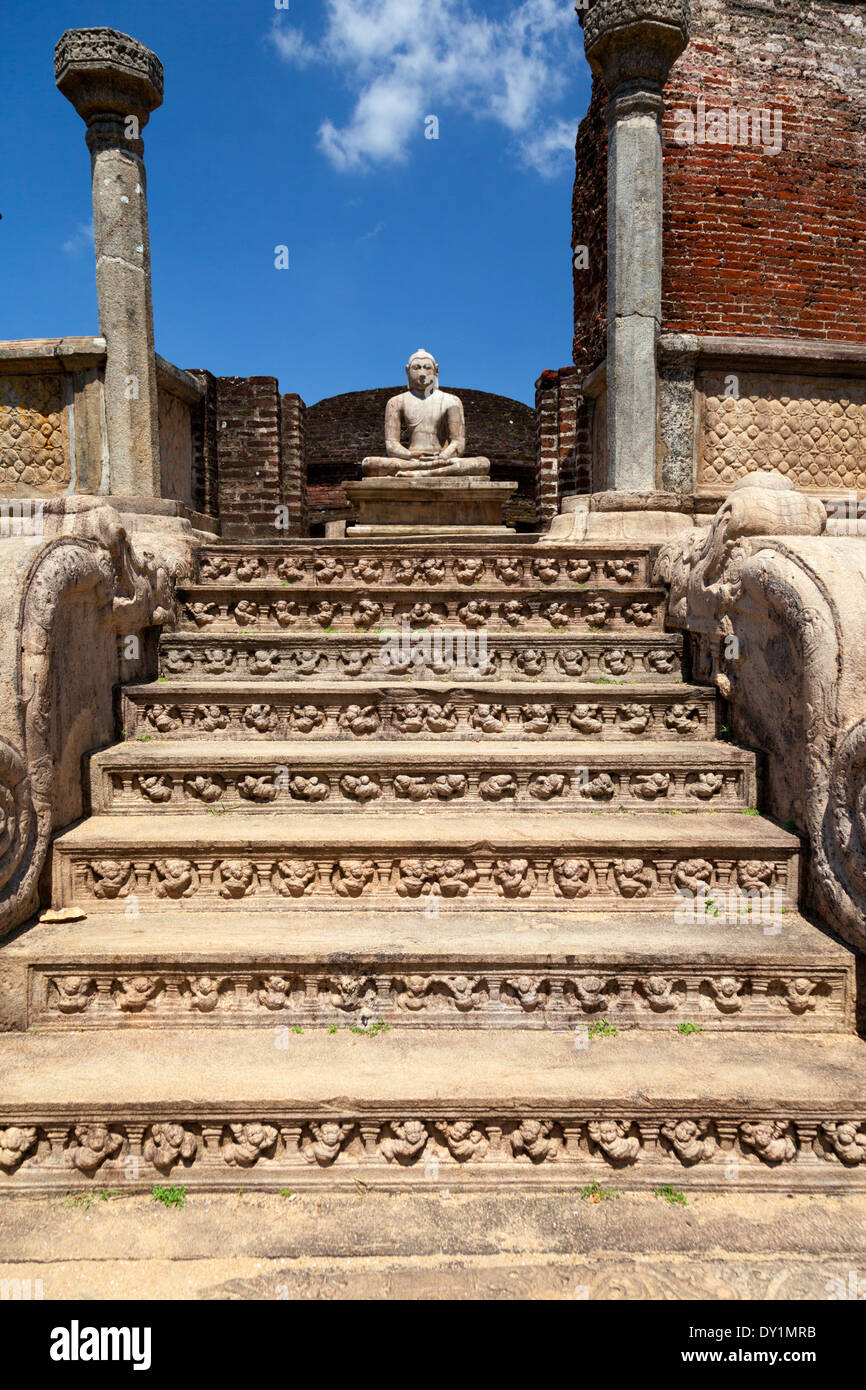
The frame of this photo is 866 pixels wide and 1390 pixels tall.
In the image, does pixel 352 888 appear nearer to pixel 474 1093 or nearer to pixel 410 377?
pixel 474 1093


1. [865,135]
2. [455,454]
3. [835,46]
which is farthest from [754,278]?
[455,454]

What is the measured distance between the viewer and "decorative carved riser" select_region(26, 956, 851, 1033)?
2.05 meters

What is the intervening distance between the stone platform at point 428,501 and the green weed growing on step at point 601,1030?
5150 mm

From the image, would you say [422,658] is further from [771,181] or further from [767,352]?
[771,181]

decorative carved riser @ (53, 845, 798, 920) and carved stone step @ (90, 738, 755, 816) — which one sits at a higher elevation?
carved stone step @ (90, 738, 755, 816)

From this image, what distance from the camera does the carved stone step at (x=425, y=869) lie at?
2326 mm

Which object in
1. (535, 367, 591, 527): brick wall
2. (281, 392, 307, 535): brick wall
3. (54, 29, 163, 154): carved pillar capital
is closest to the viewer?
(54, 29, 163, 154): carved pillar capital

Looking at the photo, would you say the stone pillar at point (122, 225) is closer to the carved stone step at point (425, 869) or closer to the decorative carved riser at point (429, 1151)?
the carved stone step at point (425, 869)

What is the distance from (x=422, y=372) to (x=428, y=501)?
1918mm

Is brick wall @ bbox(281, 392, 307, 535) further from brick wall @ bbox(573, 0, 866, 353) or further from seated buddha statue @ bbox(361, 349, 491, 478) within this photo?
brick wall @ bbox(573, 0, 866, 353)

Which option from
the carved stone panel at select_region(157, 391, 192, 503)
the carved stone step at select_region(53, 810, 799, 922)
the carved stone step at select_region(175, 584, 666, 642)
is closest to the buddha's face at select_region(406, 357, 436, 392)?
the carved stone panel at select_region(157, 391, 192, 503)

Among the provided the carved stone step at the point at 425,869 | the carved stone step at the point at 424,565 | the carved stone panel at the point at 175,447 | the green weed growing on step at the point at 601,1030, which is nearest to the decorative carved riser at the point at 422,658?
the carved stone step at the point at 424,565

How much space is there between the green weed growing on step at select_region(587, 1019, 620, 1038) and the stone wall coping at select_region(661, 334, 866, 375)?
3.94 metres

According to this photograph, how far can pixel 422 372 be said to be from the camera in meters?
7.92
